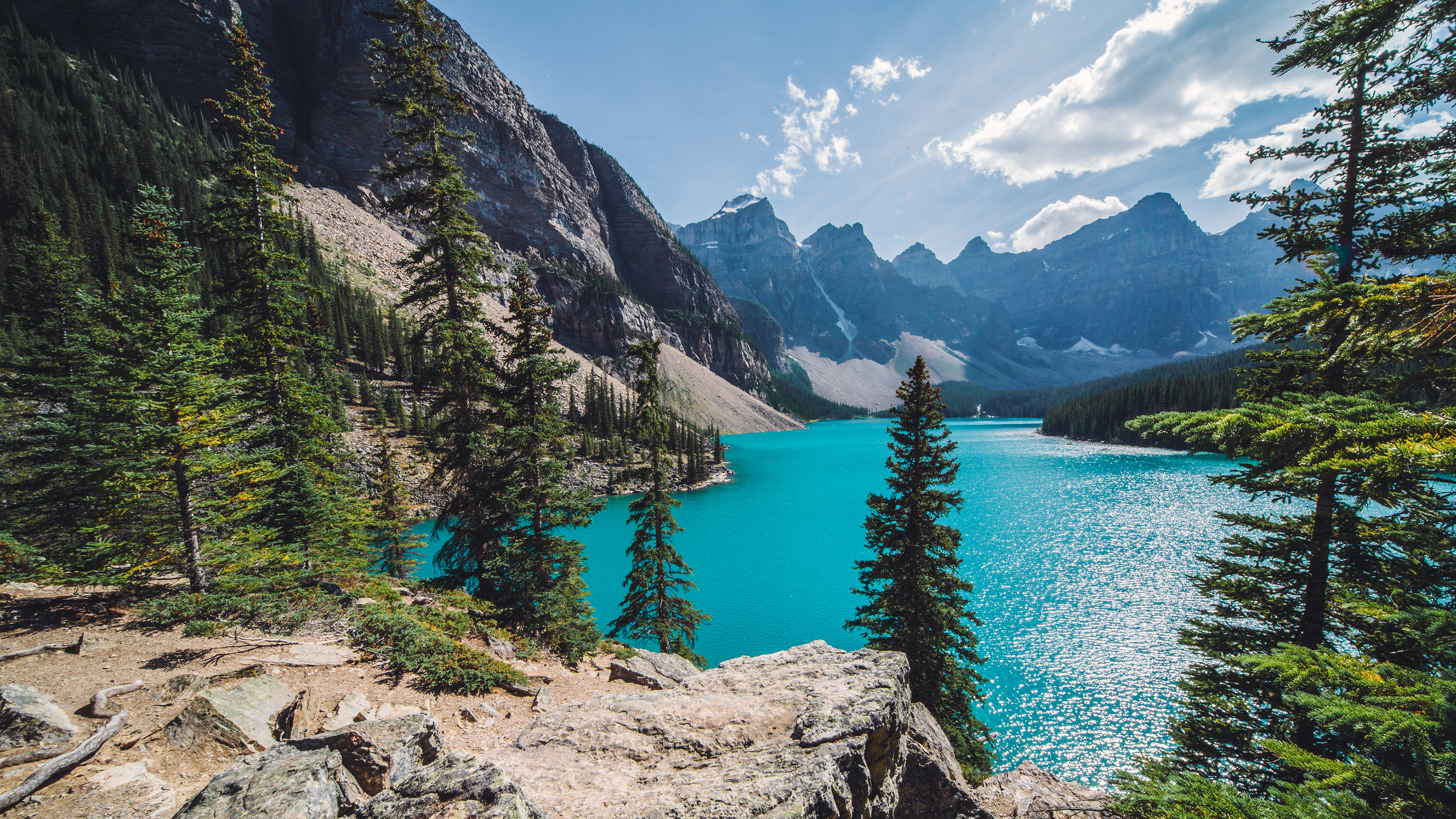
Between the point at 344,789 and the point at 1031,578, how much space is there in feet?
125

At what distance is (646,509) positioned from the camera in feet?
60.6

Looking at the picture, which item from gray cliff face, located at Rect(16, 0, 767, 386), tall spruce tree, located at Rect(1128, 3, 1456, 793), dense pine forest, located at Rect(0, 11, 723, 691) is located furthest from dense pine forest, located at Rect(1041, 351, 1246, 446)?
gray cliff face, located at Rect(16, 0, 767, 386)

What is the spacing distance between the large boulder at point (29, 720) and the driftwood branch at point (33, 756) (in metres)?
0.12

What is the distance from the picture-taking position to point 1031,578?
32.0 metres

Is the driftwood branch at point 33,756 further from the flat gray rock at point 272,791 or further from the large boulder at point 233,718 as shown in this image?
the flat gray rock at point 272,791

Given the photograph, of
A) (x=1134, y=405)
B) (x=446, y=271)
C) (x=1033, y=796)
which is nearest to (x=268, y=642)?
(x=446, y=271)

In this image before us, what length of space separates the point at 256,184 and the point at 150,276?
5.76m

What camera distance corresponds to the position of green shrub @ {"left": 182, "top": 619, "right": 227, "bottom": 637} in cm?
834

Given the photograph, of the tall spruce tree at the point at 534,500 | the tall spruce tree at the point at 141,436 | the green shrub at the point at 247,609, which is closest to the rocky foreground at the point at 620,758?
the green shrub at the point at 247,609

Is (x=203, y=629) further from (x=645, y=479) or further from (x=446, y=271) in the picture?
(x=645, y=479)

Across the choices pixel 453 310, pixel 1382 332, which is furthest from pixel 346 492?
pixel 1382 332

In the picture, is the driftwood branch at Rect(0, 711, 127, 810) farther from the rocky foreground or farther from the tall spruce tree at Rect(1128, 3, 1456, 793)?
the tall spruce tree at Rect(1128, 3, 1456, 793)

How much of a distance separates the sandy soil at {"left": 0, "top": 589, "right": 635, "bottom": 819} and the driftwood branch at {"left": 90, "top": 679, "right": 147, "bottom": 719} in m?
0.08

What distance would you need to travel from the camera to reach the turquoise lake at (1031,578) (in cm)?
1902
